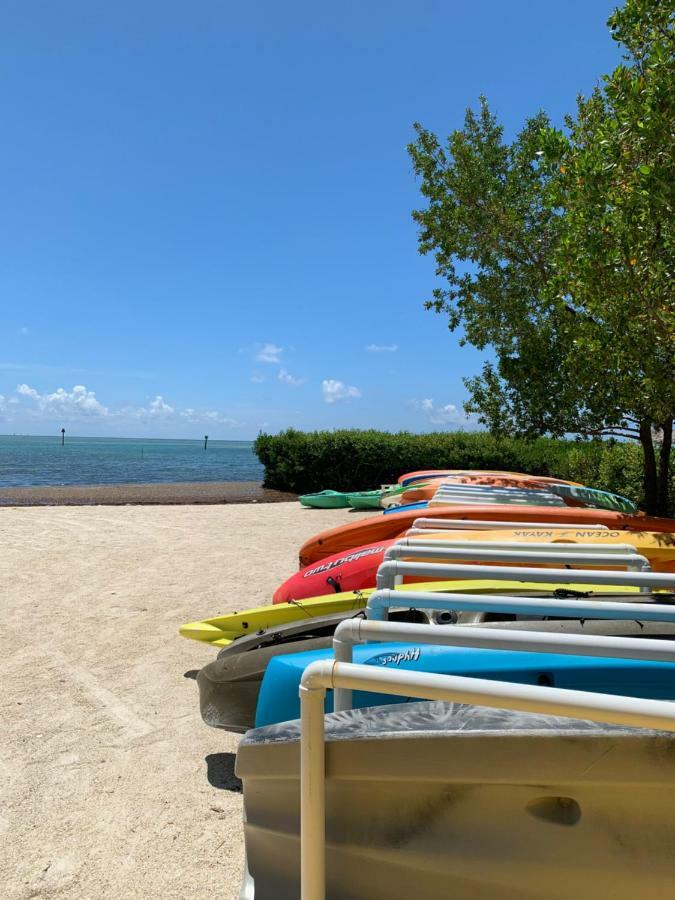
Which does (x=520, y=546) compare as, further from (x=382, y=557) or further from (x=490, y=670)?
(x=382, y=557)

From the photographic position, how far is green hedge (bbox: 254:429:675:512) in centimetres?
1897

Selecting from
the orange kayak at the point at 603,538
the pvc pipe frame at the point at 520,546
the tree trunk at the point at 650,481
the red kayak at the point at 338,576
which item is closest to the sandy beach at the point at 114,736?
the red kayak at the point at 338,576

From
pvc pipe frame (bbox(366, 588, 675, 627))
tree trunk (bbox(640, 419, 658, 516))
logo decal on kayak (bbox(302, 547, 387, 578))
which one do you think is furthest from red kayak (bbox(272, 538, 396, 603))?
tree trunk (bbox(640, 419, 658, 516))

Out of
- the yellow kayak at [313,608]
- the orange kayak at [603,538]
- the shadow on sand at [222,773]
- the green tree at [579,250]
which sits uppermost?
the green tree at [579,250]

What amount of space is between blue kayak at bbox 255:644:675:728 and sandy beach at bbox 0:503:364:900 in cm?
84

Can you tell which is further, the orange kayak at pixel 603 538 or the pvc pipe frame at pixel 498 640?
the orange kayak at pixel 603 538

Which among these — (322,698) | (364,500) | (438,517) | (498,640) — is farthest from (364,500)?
(322,698)

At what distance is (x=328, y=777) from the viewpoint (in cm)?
150

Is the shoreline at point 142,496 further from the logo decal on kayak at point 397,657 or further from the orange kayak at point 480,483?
the logo decal on kayak at point 397,657

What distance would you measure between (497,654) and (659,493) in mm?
9861

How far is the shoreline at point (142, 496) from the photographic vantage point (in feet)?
62.8

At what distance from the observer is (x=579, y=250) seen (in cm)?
670

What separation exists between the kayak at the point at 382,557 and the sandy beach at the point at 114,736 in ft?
3.40

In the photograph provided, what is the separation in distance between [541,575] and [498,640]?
3.38 feet
